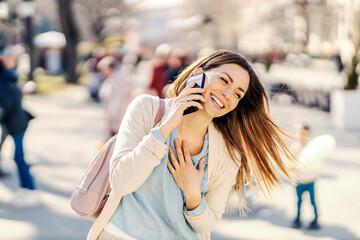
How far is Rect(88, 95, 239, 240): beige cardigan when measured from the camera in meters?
2.00

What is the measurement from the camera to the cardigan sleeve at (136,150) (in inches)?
78.4

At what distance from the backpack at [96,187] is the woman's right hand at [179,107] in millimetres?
155

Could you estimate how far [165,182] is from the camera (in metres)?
2.12

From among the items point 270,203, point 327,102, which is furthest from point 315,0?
point 270,203

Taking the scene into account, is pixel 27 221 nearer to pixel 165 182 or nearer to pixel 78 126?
pixel 165 182

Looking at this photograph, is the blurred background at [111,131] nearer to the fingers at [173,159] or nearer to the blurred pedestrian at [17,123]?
the blurred pedestrian at [17,123]

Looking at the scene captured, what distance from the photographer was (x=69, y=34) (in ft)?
78.6

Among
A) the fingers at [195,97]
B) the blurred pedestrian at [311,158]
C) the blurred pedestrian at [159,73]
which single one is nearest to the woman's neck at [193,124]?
the fingers at [195,97]

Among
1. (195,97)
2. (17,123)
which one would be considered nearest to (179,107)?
(195,97)

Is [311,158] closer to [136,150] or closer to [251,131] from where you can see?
[251,131]

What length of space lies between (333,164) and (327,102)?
644 cm

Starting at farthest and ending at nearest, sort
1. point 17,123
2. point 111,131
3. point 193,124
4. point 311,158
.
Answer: point 111,131 → point 17,123 → point 311,158 → point 193,124

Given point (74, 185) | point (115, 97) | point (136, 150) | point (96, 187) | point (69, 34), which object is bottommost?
point (69, 34)

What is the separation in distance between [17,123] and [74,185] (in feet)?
4.40
